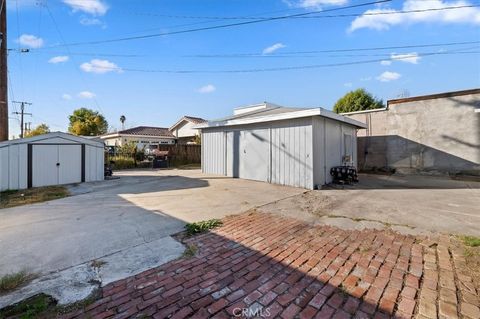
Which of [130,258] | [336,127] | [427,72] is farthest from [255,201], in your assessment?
[427,72]

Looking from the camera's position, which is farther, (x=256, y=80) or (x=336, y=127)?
(x=256, y=80)

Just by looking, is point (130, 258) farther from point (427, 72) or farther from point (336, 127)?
point (427, 72)

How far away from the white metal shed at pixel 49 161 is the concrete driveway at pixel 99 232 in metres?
2.86

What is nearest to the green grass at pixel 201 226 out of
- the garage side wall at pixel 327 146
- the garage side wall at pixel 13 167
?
the garage side wall at pixel 327 146

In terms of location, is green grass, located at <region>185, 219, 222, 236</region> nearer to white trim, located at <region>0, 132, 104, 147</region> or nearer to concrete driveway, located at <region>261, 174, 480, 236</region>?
concrete driveway, located at <region>261, 174, 480, 236</region>

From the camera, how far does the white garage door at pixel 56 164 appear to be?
28.0 feet

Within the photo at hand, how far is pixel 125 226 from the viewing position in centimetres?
405

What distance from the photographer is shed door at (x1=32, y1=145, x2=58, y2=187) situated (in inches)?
334

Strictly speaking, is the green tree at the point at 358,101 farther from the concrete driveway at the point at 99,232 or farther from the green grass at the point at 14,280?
the green grass at the point at 14,280

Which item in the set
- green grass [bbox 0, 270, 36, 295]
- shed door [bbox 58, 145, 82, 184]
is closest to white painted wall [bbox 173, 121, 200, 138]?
shed door [bbox 58, 145, 82, 184]

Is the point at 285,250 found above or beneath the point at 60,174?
beneath

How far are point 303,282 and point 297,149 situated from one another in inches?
242

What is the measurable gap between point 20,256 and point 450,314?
4.56 metres

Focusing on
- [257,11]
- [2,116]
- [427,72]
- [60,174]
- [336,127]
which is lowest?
[60,174]
